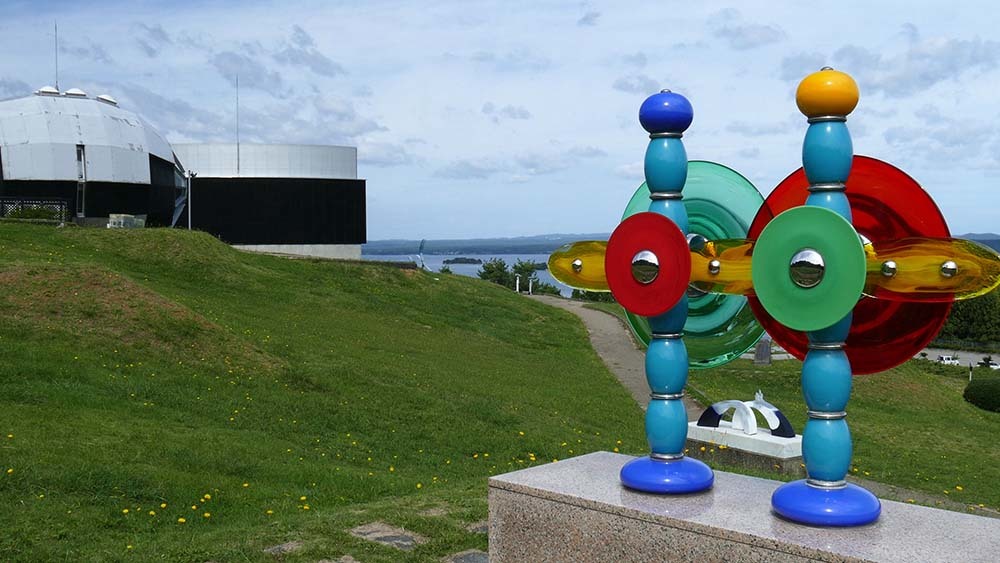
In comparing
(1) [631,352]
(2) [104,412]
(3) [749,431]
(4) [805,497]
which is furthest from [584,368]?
(4) [805,497]

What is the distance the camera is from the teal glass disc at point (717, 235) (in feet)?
19.2

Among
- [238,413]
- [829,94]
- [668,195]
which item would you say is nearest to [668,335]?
[668,195]

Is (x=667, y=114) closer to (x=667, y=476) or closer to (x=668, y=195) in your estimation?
(x=668, y=195)

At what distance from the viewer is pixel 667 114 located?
18.0 ft

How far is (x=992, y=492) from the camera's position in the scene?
48.3 feet

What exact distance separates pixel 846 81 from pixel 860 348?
1.43 m

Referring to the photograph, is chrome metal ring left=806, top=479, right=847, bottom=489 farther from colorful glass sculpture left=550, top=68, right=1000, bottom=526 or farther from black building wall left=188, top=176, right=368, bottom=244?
black building wall left=188, top=176, right=368, bottom=244

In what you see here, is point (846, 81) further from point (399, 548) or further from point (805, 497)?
point (399, 548)

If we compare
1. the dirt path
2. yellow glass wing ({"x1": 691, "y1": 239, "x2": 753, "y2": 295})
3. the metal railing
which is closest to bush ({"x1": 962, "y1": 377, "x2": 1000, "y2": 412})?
the dirt path

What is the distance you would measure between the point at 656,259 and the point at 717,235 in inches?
25.7

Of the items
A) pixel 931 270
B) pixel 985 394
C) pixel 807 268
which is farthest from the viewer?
pixel 985 394

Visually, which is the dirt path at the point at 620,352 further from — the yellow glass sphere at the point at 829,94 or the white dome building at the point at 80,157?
the white dome building at the point at 80,157

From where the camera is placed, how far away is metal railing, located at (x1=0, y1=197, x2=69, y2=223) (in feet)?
105

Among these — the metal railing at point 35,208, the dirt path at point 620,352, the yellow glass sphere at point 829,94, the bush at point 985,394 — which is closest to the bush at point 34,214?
the metal railing at point 35,208
